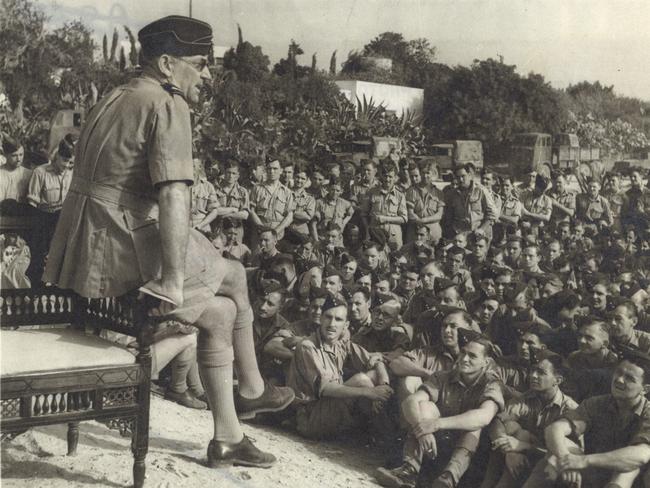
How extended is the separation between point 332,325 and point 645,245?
9.13 ft

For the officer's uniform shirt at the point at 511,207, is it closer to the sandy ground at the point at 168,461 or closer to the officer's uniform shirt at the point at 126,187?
the sandy ground at the point at 168,461

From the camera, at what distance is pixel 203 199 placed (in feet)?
22.2

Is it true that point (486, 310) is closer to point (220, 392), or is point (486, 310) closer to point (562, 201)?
point (220, 392)

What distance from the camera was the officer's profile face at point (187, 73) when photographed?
2613 millimetres

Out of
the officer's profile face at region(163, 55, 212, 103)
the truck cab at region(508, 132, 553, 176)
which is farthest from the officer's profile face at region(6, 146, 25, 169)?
the truck cab at region(508, 132, 553, 176)

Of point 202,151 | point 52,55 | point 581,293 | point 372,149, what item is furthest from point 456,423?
point 52,55

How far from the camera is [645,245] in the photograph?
18.2ft

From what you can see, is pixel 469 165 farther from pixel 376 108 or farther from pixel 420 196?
pixel 376 108

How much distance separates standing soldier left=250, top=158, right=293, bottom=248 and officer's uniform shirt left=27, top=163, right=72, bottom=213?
1.94 meters

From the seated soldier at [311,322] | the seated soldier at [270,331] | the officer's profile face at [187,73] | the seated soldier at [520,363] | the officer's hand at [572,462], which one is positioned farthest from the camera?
the seated soldier at [270,331]

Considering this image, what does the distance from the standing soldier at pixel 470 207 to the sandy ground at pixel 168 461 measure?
3753 millimetres

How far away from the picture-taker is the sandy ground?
2.69 metres

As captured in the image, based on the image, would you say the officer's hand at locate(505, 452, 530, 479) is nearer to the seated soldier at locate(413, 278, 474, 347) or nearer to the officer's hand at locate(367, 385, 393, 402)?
the officer's hand at locate(367, 385, 393, 402)

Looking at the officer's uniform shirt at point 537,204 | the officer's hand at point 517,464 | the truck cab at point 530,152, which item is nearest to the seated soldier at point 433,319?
the officer's hand at point 517,464
